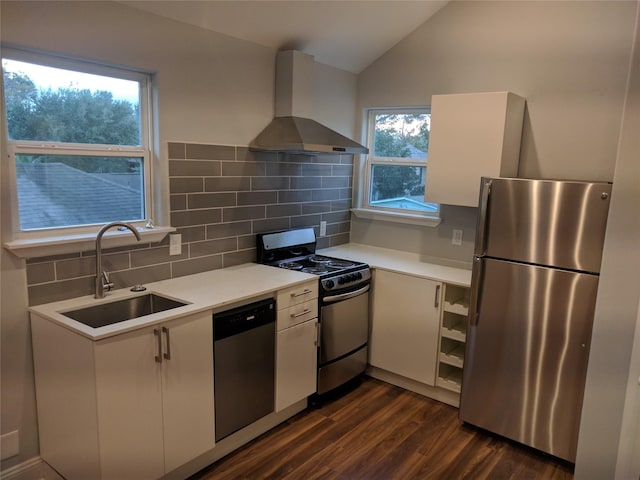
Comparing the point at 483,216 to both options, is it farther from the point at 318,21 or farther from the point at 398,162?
the point at 318,21

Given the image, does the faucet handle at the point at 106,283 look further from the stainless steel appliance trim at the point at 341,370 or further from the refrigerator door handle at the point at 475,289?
the refrigerator door handle at the point at 475,289

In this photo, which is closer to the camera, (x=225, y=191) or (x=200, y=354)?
(x=200, y=354)

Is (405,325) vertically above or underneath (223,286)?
underneath

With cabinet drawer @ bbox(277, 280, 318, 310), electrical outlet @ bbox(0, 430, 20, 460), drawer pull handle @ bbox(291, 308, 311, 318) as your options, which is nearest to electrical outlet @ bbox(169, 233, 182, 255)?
cabinet drawer @ bbox(277, 280, 318, 310)

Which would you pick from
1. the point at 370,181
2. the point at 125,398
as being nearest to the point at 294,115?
the point at 370,181

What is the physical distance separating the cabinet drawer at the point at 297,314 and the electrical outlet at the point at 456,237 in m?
1.19

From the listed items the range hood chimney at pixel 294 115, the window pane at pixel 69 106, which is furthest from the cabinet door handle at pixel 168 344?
the range hood chimney at pixel 294 115

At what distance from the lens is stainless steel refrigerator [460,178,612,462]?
241 centimetres

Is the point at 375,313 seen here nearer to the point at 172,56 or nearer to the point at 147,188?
the point at 147,188

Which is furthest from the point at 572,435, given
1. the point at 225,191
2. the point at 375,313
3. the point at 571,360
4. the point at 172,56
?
the point at 172,56

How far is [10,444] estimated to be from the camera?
7.15 ft

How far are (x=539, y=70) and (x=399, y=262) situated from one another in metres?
1.56

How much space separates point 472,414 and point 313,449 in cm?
98

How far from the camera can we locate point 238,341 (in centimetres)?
249
